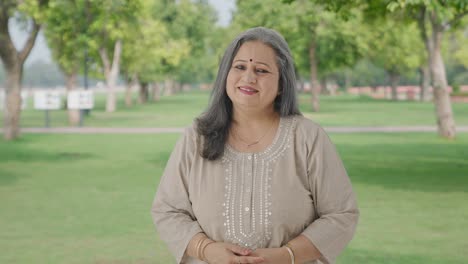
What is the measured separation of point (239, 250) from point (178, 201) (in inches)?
15.2

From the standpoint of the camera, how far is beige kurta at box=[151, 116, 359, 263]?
3.31 metres

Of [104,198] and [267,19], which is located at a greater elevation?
[267,19]

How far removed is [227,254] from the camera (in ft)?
10.7

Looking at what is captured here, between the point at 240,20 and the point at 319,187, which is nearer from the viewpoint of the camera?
the point at 319,187

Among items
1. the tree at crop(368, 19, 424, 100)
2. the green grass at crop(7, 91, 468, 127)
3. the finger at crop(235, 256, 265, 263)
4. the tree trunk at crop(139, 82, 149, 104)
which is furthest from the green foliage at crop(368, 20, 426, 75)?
the finger at crop(235, 256, 265, 263)

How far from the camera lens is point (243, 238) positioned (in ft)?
10.9

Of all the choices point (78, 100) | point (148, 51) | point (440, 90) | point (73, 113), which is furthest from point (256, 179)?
point (148, 51)

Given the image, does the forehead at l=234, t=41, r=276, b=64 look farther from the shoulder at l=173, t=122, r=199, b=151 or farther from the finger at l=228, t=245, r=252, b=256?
the finger at l=228, t=245, r=252, b=256

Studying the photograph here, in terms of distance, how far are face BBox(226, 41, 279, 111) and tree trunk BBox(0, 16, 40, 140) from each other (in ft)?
66.2

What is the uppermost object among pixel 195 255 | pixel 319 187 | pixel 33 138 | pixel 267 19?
pixel 267 19

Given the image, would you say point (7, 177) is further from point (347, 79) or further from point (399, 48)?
point (347, 79)

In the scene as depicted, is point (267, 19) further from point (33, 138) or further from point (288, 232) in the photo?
point (288, 232)

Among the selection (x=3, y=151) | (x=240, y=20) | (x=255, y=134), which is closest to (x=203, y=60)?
(x=240, y=20)

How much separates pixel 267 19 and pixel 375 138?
79.6 ft
